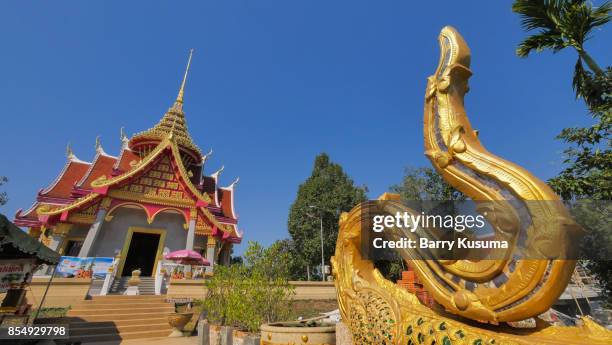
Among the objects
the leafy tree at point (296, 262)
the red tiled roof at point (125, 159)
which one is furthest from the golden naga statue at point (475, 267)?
the leafy tree at point (296, 262)

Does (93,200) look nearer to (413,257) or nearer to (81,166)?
(81,166)

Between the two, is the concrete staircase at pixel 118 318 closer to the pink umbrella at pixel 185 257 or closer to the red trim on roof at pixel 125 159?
the pink umbrella at pixel 185 257

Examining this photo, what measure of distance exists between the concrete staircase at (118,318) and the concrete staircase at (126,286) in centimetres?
153

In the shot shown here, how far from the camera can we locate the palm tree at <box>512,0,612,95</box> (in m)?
6.88

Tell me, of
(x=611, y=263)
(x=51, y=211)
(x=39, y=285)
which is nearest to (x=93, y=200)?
(x=51, y=211)

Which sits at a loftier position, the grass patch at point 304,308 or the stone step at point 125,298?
the stone step at point 125,298

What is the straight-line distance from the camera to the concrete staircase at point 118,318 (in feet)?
27.6

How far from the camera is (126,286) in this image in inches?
493

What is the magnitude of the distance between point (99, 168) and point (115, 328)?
11.5 m

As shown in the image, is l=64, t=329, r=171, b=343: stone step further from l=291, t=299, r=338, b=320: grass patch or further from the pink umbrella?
l=291, t=299, r=338, b=320: grass patch

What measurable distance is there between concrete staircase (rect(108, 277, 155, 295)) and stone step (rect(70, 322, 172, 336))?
3.28 metres

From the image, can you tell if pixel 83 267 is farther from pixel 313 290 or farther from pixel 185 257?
pixel 313 290

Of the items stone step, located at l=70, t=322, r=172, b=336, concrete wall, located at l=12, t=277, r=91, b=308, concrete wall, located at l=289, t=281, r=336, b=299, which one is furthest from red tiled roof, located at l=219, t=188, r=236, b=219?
stone step, located at l=70, t=322, r=172, b=336

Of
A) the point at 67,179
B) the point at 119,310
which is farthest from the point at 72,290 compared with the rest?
the point at 67,179
